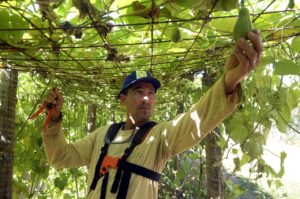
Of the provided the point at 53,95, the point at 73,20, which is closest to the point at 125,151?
the point at 53,95

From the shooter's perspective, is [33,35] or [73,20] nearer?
[33,35]

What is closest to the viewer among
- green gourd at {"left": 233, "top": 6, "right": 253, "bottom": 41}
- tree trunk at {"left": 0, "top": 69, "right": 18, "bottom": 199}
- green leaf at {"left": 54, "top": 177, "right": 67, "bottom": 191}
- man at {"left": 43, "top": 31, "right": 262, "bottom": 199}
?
green gourd at {"left": 233, "top": 6, "right": 253, "bottom": 41}

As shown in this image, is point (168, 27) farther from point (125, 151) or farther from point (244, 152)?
point (244, 152)

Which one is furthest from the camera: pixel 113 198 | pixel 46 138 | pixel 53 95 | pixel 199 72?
pixel 199 72

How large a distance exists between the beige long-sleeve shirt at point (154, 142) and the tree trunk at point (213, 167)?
1.89 feet

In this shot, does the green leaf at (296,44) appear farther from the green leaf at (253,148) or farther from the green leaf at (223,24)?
the green leaf at (253,148)

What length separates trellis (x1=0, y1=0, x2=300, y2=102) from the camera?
87 centimetres

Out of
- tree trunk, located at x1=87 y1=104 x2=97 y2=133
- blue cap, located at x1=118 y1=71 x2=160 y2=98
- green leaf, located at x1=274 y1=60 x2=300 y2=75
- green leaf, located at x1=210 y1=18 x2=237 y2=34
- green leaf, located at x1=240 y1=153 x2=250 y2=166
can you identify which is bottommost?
green leaf, located at x1=240 y1=153 x2=250 y2=166

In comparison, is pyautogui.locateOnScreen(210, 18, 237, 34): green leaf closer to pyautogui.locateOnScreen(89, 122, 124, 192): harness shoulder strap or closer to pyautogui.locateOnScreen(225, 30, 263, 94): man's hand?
pyautogui.locateOnScreen(225, 30, 263, 94): man's hand

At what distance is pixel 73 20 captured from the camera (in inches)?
44.9

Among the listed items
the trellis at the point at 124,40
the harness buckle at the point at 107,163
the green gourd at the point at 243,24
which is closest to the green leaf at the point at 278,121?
the trellis at the point at 124,40

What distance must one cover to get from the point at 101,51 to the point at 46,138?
0.38 meters

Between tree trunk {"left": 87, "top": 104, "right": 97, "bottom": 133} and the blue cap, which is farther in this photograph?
tree trunk {"left": 87, "top": 104, "right": 97, "bottom": 133}

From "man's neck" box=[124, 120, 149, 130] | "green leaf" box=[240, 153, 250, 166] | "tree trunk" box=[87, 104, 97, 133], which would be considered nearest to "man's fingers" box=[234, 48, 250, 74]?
"man's neck" box=[124, 120, 149, 130]
